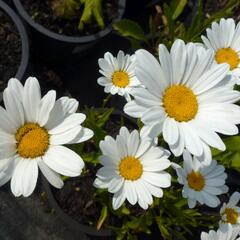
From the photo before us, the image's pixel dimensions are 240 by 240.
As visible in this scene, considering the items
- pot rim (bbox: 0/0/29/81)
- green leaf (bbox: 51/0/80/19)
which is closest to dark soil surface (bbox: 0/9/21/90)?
pot rim (bbox: 0/0/29/81)

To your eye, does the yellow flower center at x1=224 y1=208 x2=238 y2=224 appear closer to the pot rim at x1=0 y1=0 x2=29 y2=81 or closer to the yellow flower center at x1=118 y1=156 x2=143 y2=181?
the yellow flower center at x1=118 y1=156 x2=143 y2=181

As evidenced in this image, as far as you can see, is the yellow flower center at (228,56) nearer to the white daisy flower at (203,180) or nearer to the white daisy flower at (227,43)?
the white daisy flower at (227,43)

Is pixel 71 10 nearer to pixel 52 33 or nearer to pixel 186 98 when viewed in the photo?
pixel 52 33

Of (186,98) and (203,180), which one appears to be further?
(203,180)

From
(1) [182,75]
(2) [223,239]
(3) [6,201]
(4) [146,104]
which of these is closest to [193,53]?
(1) [182,75]

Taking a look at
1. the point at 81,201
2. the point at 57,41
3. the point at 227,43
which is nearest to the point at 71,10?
the point at 57,41

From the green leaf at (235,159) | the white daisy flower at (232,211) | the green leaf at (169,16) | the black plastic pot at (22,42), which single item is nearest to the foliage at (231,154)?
the green leaf at (235,159)
